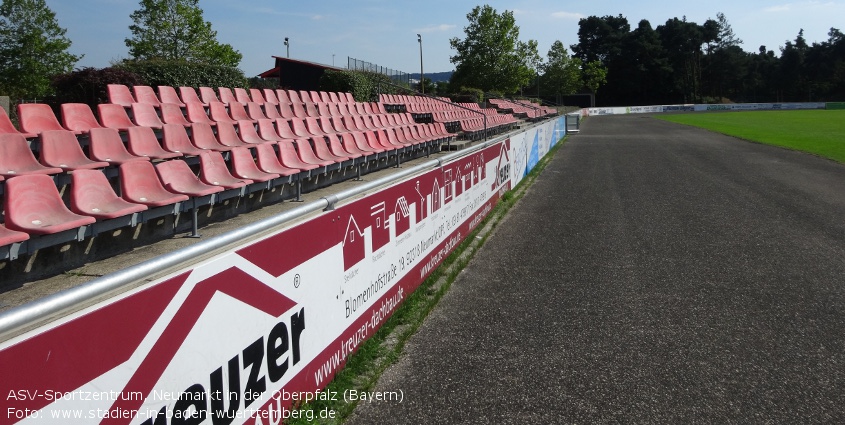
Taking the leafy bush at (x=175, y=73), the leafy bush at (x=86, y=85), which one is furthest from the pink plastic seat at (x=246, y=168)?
the leafy bush at (x=175, y=73)

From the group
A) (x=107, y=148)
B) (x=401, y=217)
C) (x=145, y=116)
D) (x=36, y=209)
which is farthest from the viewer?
(x=145, y=116)

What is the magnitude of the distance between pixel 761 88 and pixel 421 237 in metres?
134

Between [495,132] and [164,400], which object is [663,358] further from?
[495,132]

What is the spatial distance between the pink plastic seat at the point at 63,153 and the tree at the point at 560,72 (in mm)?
90653

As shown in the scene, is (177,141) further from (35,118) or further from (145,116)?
(35,118)

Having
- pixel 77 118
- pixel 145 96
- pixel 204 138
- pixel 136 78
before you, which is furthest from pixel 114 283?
pixel 136 78

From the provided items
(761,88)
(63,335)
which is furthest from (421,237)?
(761,88)

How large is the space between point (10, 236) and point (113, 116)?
17.0ft

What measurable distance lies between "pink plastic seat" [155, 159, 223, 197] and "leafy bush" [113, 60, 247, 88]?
9270 mm

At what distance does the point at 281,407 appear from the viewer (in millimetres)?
3654

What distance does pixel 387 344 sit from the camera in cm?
526

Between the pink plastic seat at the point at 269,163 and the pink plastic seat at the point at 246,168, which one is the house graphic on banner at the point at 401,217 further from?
the pink plastic seat at the point at 269,163

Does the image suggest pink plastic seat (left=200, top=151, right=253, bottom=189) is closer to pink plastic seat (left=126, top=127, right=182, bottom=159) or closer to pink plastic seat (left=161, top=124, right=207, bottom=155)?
pink plastic seat (left=126, top=127, right=182, bottom=159)

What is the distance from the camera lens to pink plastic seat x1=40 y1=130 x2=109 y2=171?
707cm
